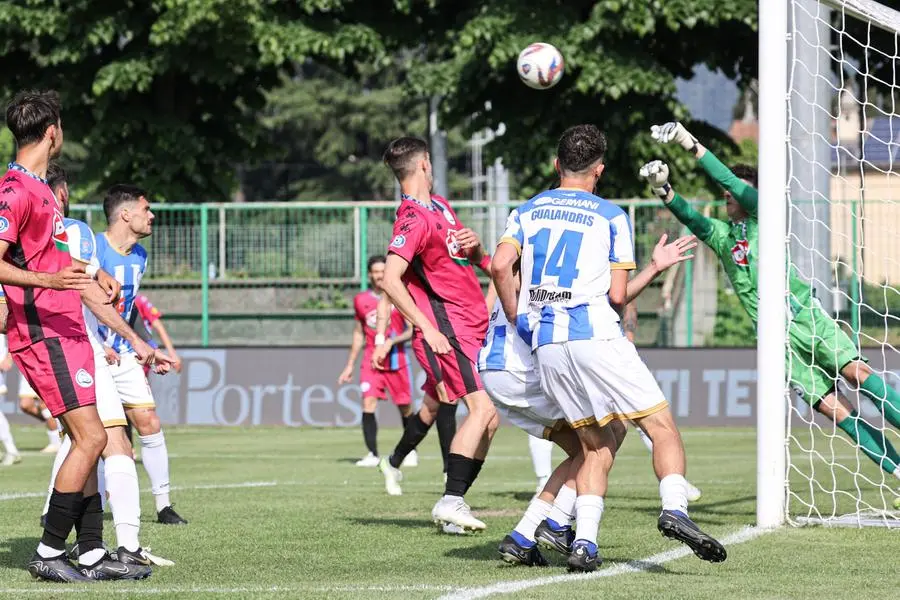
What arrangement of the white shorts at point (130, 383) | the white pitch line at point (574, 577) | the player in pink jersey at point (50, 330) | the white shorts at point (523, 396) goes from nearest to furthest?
the white pitch line at point (574, 577)
the player in pink jersey at point (50, 330)
the white shorts at point (523, 396)
the white shorts at point (130, 383)

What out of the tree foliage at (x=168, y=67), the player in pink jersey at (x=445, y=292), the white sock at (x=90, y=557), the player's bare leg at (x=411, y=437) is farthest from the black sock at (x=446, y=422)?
the tree foliage at (x=168, y=67)

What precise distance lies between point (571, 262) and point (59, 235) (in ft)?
7.77

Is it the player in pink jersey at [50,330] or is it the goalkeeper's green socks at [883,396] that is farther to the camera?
the goalkeeper's green socks at [883,396]

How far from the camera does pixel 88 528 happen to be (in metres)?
6.95

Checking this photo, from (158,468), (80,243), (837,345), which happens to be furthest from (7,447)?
(837,345)

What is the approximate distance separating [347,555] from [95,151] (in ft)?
60.4

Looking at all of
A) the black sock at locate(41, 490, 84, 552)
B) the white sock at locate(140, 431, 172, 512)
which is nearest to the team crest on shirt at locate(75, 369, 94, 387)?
the black sock at locate(41, 490, 84, 552)

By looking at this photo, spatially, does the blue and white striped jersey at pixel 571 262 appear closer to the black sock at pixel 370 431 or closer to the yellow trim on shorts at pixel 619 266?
the yellow trim on shorts at pixel 619 266

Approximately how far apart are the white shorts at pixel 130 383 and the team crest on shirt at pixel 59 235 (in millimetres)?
2235

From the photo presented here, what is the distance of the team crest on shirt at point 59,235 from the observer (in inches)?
263

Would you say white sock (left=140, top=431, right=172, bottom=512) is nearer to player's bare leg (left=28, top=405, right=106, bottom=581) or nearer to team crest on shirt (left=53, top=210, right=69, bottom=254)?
player's bare leg (left=28, top=405, right=106, bottom=581)

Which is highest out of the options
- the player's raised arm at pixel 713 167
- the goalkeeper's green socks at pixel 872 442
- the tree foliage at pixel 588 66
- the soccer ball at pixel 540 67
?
the tree foliage at pixel 588 66

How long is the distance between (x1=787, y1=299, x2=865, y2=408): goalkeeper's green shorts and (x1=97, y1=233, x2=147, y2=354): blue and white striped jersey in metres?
4.10

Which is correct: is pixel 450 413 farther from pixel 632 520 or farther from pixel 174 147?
pixel 174 147
